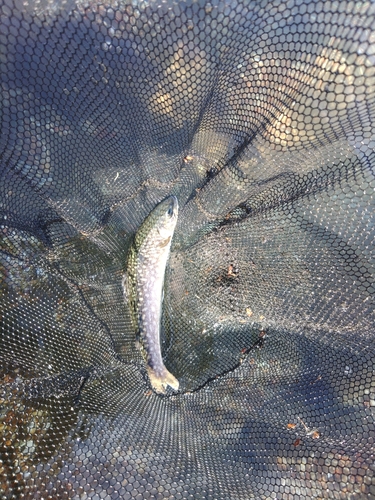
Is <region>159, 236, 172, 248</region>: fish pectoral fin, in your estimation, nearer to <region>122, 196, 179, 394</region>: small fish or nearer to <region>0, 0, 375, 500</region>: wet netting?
<region>122, 196, 179, 394</region>: small fish

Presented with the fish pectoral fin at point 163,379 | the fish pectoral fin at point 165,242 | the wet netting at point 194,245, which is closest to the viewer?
the wet netting at point 194,245

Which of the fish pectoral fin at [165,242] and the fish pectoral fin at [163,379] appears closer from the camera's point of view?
the fish pectoral fin at [163,379]

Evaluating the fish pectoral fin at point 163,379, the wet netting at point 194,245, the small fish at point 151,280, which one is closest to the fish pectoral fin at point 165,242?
the small fish at point 151,280

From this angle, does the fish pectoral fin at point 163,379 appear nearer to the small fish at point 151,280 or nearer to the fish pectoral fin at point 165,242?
the small fish at point 151,280

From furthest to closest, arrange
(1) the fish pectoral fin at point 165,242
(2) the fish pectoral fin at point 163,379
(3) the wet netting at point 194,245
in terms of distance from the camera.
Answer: (1) the fish pectoral fin at point 165,242
(2) the fish pectoral fin at point 163,379
(3) the wet netting at point 194,245

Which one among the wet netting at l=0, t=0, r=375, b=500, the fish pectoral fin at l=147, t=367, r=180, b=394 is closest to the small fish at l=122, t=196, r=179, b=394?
the fish pectoral fin at l=147, t=367, r=180, b=394

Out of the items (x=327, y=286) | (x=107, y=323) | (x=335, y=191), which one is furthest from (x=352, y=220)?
(x=107, y=323)

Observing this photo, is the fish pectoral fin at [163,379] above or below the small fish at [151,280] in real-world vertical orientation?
below

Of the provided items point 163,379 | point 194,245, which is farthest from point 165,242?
point 163,379
